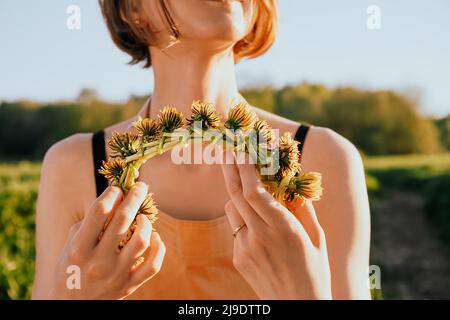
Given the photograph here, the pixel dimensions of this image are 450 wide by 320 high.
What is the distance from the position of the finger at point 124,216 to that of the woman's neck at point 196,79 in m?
0.76

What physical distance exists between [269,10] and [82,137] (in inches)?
29.9

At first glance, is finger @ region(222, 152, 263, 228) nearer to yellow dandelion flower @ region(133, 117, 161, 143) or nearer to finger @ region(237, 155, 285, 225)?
finger @ region(237, 155, 285, 225)

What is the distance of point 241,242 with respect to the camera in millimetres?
1256

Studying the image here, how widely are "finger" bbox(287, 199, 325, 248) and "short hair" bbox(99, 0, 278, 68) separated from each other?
914 millimetres

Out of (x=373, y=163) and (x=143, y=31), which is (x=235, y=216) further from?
(x=373, y=163)

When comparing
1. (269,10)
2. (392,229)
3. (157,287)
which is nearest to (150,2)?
(269,10)

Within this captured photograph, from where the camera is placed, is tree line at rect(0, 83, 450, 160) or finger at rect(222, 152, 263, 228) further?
tree line at rect(0, 83, 450, 160)

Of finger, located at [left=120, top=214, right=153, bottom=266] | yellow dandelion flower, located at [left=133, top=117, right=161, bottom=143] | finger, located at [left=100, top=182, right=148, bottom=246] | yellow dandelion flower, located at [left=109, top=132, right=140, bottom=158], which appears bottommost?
finger, located at [left=120, top=214, right=153, bottom=266]

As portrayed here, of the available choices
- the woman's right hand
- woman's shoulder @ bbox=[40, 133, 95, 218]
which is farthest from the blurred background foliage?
the woman's right hand

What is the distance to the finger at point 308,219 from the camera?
4.11 feet

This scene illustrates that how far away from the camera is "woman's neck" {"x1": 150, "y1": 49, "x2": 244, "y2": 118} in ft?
6.23

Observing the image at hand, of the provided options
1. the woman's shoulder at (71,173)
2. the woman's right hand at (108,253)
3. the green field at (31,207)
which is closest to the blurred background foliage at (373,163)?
the green field at (31,207)

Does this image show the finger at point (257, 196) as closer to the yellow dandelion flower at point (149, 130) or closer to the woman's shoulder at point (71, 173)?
the yellow dandelion flower at point (149, 130)
